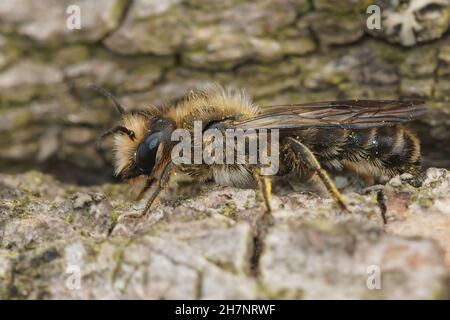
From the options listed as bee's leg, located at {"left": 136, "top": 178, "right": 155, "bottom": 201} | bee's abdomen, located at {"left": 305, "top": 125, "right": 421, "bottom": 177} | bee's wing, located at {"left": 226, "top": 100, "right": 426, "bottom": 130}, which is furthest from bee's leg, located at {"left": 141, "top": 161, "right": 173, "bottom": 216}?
bee's abdomen, located at {"left": 305, "top": 125, "right": 421, "bottom": 177}

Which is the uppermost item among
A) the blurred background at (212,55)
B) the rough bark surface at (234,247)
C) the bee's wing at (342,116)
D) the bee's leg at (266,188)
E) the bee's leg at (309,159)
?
the blurred background at (212,55)

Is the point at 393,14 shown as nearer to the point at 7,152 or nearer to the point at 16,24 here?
the point at 16,24

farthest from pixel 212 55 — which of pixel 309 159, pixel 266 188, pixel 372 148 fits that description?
pixel 266 188

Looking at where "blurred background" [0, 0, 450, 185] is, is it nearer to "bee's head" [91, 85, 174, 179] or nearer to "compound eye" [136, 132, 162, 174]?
"bee's head" [91, 85, 174, 179]

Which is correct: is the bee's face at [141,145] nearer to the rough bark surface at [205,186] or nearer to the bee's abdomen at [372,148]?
the rough bark surface at [205,186]

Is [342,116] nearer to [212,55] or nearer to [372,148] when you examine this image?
[372,148]

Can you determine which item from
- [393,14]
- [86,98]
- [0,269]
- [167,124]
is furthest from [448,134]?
[0,269]

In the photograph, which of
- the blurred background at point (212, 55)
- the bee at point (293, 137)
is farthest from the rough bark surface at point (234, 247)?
the blurred background at point (212, 55)
